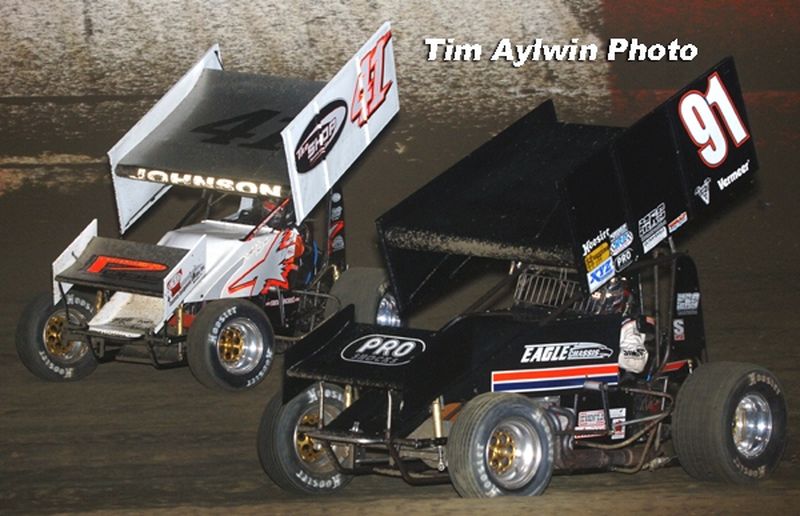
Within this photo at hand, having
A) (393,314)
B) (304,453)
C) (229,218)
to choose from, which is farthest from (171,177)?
(304,453)

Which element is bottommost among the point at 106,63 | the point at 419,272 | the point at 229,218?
the point at 419,272

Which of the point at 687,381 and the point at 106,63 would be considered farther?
the point at 106,63

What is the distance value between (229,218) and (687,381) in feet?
15.3

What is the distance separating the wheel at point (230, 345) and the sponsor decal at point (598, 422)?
319cm

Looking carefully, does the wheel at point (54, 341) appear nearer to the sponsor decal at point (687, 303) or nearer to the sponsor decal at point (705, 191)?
the sponsor decal at point (687, 303)

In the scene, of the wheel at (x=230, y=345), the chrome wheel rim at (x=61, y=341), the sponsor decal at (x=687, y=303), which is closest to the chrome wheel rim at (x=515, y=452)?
the sponsor decal at (x=687, y=303)

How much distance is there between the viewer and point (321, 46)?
60.4 feet

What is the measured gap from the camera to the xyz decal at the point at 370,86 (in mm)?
12047

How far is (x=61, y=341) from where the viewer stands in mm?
11711

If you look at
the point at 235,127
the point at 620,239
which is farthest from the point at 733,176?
the point at 235,127

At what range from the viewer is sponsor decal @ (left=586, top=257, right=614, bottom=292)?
845 centimetres

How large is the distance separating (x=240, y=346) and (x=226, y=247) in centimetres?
79

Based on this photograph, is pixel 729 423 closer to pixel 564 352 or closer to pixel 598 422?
pixel 598 422

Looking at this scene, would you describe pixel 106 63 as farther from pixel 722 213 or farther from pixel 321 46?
pixel 722 213
